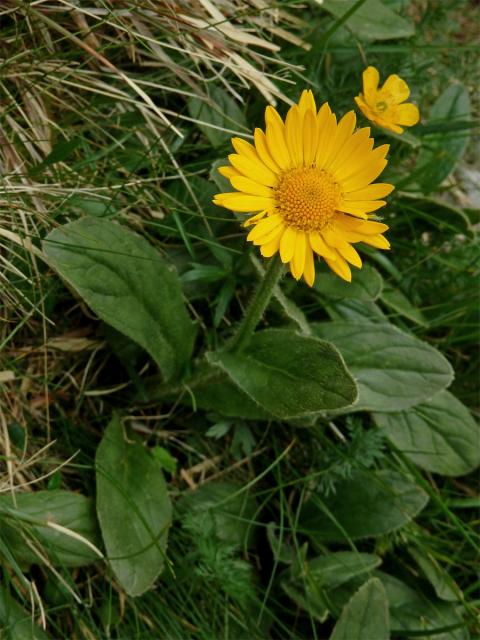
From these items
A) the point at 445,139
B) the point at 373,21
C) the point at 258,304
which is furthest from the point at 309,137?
the point at 445,139

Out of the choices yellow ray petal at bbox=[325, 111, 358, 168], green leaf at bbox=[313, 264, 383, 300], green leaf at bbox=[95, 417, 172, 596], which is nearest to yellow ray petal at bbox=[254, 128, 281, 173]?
yellow ray petal at bbox=[325, 111, 358, 168]

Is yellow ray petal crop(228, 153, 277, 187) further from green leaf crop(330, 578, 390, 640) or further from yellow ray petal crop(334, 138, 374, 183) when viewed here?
green leaf crop(330, 578, 390, 640)

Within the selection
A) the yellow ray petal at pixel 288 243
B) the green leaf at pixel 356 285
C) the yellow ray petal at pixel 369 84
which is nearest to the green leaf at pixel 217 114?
the yellow ray petal at pixel 369 84

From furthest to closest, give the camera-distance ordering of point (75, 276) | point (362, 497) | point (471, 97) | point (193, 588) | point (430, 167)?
point (471, 97) → point (430, 167) → point (362, 497) → point (193, 588) → point (75, 276)

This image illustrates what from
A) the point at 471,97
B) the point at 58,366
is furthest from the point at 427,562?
the point at 471,97

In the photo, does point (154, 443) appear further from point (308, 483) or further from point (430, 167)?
point (430, 167)
